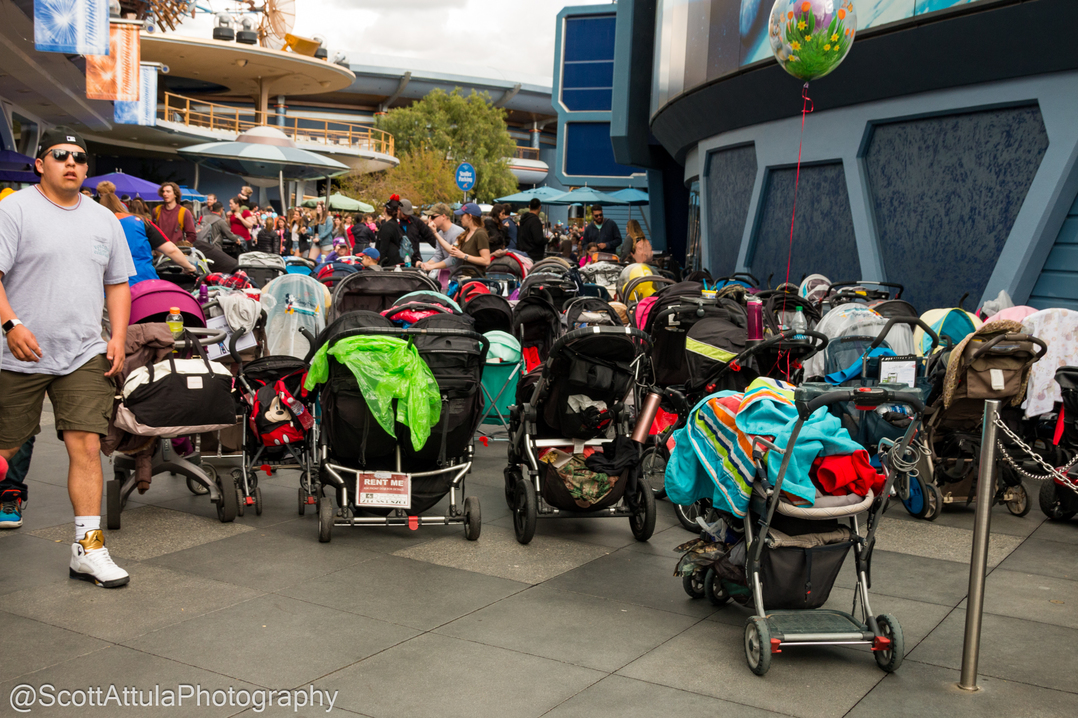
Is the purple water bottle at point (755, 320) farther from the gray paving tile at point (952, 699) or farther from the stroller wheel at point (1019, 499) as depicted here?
the gray paving tile at point (952, 699)

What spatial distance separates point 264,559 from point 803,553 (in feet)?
9.87

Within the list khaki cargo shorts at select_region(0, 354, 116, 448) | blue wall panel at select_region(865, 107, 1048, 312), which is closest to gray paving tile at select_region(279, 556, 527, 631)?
khaki cargo shorts at select_region(0, 354, 116, 448)

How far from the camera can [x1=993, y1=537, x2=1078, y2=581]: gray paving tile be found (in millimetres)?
5637

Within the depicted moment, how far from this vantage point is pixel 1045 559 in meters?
5.89

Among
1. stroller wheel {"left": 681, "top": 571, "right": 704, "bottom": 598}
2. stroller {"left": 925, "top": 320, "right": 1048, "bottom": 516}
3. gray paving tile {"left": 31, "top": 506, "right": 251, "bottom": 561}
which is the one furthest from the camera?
stroller {"left": 925, "top": 320, "right": 1048, "bottom": 516}

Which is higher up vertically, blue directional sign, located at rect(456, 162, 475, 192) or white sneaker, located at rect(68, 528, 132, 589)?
blue directional sign, located at rect(456, 162, 475, 192)

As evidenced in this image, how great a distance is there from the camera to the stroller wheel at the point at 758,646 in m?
4.00

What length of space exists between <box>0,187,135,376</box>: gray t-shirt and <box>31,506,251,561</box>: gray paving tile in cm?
129

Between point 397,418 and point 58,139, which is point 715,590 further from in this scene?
point 58,139

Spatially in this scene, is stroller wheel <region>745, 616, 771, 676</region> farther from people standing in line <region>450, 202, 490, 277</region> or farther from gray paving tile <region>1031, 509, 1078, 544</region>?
people standing in line <region>450, 202, 490, 277</region>

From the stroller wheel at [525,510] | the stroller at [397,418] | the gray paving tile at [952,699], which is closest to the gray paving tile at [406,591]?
the stroller at [397,418]

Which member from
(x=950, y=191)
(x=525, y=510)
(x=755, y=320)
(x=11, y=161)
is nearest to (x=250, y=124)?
(x=11, y=161)

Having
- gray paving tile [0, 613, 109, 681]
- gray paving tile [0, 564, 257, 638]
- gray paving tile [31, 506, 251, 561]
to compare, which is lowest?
gray paving tile [31, 506, 251, 561]

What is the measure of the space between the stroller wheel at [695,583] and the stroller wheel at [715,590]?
43 millimetres
